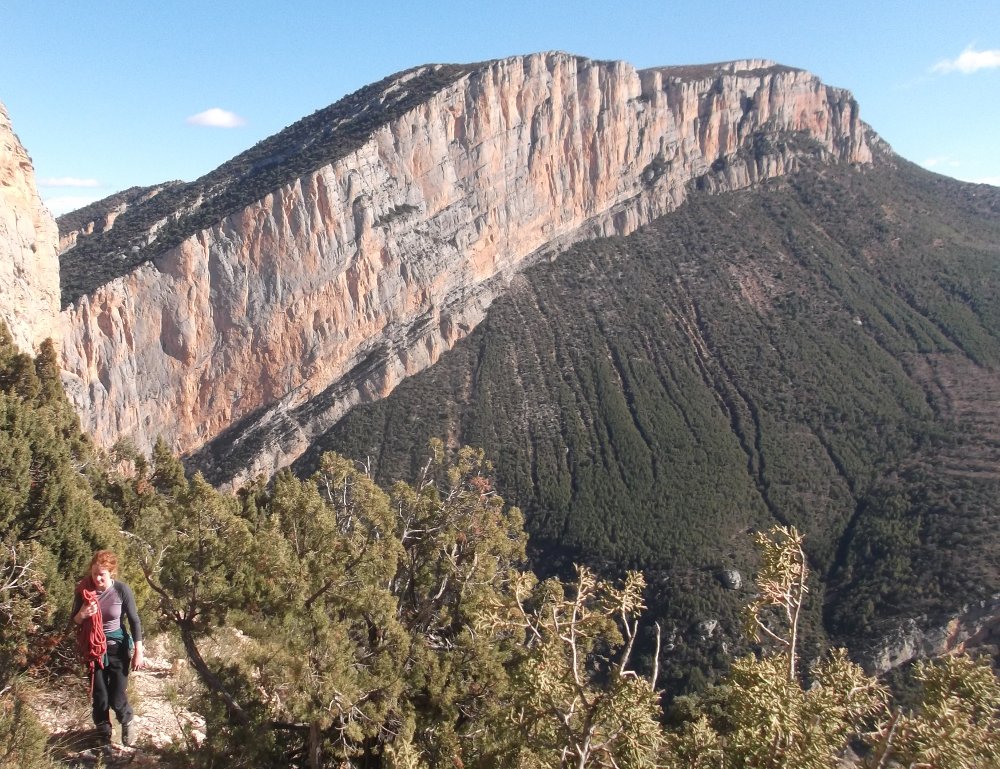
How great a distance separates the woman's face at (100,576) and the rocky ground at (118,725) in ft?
4.61

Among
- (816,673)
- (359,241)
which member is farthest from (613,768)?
(359,241)

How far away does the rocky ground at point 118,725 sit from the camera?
6.30m

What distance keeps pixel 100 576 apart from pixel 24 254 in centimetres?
2019

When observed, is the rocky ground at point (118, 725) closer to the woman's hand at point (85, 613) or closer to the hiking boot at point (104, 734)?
the hiking boot at point (104, 734)

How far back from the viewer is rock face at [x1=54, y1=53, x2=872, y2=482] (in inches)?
2112

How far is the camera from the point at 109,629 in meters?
A: 6.03

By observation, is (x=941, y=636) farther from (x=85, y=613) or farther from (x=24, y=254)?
(x=24, y=254)

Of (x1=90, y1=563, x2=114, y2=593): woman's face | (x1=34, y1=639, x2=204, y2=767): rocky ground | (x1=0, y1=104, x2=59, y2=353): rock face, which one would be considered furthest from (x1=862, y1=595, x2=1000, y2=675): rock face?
(x1=0, y1=104, x2=59, y2=353): rock face

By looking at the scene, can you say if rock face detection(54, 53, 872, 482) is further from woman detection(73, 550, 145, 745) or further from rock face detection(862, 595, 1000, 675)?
woman detection(73, 550, 145, 745)

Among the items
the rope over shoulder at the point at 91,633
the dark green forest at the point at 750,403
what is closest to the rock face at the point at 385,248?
the dark green forest at the point at 750,403

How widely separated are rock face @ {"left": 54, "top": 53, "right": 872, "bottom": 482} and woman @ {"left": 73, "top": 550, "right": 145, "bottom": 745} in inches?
1743

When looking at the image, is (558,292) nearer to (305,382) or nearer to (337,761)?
(305,382)

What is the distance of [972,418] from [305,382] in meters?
54.3

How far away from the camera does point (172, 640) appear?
26.3 feet
